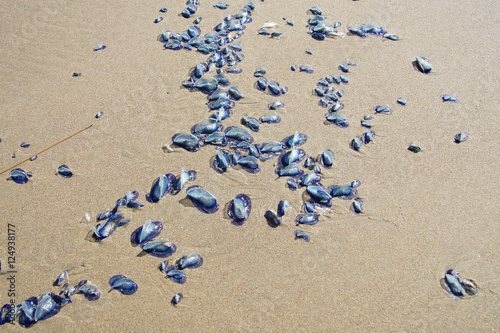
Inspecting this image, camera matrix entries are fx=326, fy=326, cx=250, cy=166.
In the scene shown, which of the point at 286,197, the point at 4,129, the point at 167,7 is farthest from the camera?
the point at 167,7

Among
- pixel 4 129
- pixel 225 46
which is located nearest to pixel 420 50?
pixel 225 46

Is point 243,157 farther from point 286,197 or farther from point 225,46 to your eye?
point 225,46

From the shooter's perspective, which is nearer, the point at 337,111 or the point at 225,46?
the point at 337,111

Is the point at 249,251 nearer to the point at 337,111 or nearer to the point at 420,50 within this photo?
the point at 337,111

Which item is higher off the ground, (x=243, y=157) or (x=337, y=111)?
(x=337, y=111)

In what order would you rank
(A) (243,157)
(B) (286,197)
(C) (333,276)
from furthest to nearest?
(A) (243,157) → (B) (286,197) → (C) (333,276)

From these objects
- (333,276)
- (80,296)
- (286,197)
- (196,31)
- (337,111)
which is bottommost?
(80,296)
